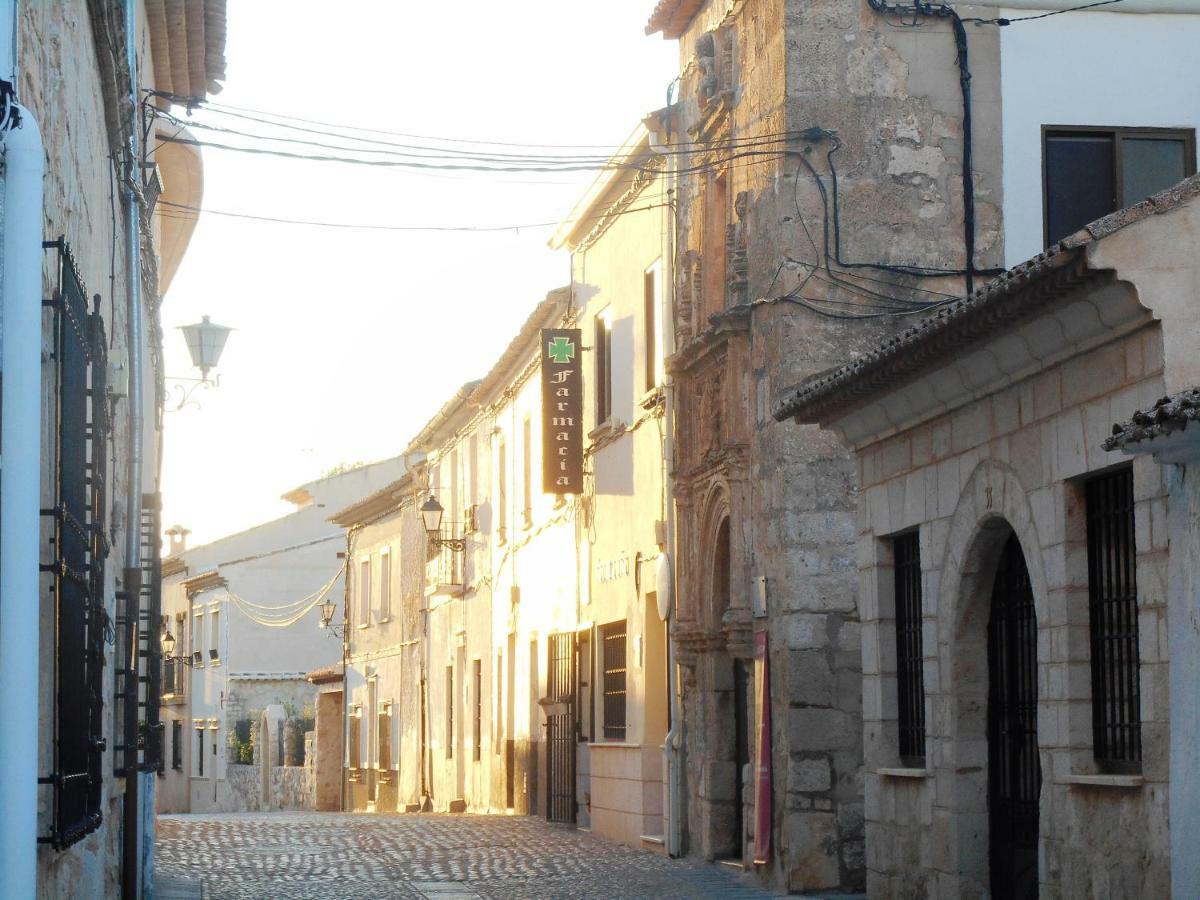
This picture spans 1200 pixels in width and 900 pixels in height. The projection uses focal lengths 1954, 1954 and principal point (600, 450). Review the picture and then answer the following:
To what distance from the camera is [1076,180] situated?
16703mm

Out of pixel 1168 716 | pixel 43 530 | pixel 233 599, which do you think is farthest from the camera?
pixel 233 599

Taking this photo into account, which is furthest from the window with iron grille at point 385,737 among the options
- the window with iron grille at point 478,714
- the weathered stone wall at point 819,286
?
the weathered stone wall at point 819,286

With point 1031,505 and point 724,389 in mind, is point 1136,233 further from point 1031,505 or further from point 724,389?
point 724,389

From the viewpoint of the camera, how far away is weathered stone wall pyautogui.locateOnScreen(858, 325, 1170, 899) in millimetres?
9586

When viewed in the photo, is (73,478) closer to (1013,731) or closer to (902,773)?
(1013,731)

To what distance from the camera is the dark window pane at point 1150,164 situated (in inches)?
652

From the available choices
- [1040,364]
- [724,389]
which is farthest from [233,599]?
[1040,364]

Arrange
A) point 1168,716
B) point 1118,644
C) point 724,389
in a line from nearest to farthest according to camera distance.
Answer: point 1168,716 < point 1118,644 < point 724,389

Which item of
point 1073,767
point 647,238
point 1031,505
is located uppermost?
point 647,238

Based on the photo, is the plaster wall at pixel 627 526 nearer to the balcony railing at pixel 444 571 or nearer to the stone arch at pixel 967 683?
the stone arch at pixel 967 683

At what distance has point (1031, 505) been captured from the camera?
36.5ft

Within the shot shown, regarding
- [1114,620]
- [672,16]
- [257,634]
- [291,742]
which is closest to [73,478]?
[1114,620]

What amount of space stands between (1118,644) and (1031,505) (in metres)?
1.12

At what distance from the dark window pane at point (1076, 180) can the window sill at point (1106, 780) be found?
23.6 ft
